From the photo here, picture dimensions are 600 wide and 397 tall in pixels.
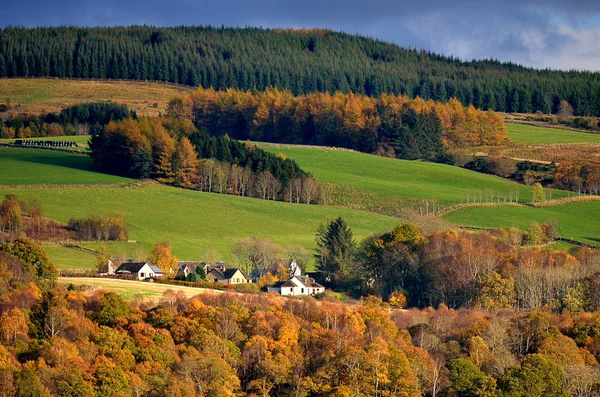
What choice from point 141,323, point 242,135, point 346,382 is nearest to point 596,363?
point 346,382

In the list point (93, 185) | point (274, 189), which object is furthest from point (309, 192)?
point (93, 185)

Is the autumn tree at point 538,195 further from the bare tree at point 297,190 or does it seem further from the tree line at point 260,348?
the tree line at point 260,348

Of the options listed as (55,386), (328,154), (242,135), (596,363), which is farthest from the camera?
(242,135)

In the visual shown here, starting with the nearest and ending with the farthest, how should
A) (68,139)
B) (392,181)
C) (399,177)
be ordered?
(392,181) < (399,177) < (68,139)

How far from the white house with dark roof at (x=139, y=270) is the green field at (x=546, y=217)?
37844mm

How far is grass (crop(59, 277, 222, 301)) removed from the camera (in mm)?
83938

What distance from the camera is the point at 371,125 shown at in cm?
18462

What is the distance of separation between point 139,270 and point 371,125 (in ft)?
293

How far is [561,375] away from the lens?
248 feet

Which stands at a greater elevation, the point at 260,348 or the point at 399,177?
the point at 399,177

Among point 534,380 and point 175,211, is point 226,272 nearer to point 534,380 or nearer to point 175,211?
point 175,211

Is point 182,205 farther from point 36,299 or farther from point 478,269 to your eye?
point 36,299

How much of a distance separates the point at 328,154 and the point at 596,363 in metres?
94.3

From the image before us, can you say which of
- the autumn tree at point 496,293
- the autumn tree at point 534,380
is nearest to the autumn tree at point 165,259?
the autumn tree at point 496,293
